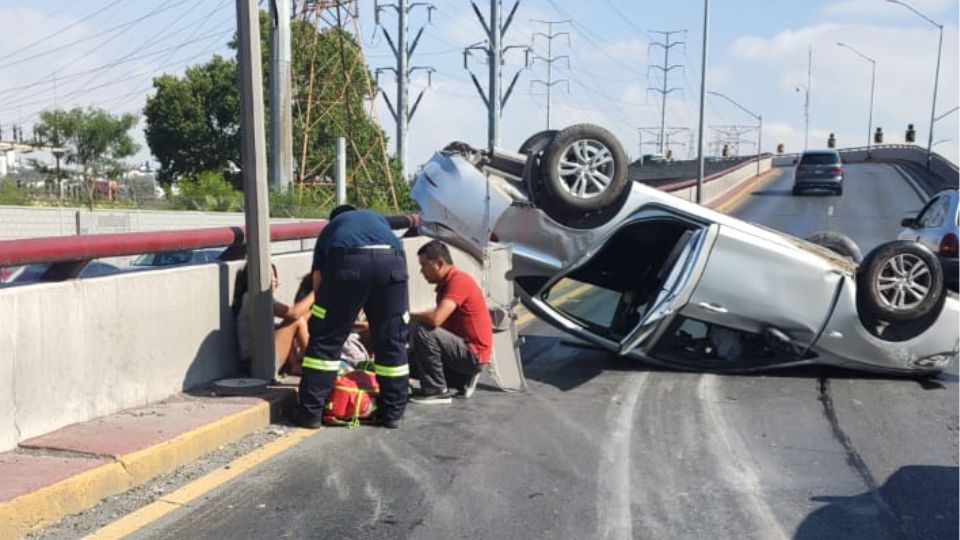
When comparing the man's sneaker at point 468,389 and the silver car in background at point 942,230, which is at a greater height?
the silver car in background at point 942,230

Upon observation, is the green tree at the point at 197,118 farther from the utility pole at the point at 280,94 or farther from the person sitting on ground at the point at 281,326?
the person sitting on ground at the point at 281,326

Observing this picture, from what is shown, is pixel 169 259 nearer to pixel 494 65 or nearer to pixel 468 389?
pixel 468 389

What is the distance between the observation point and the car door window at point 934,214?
1193cm

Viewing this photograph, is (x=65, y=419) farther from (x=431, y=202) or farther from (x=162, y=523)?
(x=431, y=202)

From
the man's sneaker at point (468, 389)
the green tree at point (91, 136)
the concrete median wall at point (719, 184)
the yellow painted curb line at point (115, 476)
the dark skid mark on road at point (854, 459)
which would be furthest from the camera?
the green tree at point (91, 136)

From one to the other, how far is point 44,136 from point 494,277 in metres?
70.3

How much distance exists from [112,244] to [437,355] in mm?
2422

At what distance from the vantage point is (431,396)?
272 inches

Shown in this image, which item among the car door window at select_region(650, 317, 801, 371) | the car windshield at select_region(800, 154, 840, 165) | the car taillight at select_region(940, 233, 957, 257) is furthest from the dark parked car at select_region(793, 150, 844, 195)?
the car door window at select_region(650, 317, 801, 371)

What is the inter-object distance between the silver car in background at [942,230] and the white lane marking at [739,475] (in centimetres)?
523

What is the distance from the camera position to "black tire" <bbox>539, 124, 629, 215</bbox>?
785cm

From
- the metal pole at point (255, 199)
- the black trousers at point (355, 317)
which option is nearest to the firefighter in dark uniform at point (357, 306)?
the black trousers at point (355, 317)

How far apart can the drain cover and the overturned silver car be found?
221cm

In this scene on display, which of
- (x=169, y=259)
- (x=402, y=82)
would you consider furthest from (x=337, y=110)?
(x=169, y=259)
